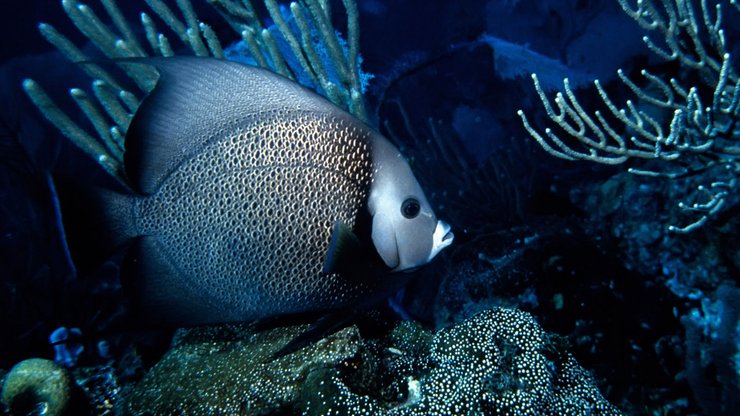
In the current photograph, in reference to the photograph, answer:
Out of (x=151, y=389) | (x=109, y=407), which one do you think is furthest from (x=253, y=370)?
(x=109, y=407)

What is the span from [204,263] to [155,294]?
0.18m

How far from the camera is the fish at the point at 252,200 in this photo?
1232mm

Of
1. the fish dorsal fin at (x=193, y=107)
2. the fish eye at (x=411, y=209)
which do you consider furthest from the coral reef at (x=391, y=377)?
the fish dorsal fin at (x=193, y=107)

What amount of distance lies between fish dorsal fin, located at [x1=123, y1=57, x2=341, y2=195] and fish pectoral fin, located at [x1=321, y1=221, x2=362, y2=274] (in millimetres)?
383

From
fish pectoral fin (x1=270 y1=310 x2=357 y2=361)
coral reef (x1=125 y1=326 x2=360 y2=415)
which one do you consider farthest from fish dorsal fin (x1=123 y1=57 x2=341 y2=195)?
coral reef (x1=125 y1=326 x2=360 y2=415)

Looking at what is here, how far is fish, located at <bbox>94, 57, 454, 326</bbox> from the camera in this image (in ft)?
4.04

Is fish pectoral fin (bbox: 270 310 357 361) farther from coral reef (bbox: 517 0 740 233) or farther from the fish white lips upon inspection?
coral reef (bbox: 517 0 740 233)

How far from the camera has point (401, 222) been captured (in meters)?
1.23

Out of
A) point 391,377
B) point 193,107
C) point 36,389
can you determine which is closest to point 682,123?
point 391,377

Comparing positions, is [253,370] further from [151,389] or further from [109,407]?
[109,407]

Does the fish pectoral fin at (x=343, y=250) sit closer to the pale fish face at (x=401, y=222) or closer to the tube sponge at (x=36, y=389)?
the pale fish face at (x=401, y=222)

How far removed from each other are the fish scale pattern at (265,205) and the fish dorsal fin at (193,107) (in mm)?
33

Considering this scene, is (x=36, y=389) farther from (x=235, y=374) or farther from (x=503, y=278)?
(x=503, y=278)

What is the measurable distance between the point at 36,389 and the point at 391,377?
1.80m
